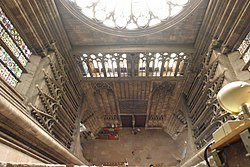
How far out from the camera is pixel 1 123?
10.5 feet

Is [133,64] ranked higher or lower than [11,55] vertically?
higher

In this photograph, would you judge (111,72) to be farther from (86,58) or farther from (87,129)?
(87,129)

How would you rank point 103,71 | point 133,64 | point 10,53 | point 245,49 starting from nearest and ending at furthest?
point 10,53 < point 245,49 < point 133,64 < point 103,71

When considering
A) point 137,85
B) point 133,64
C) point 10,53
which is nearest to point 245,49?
point 133,64

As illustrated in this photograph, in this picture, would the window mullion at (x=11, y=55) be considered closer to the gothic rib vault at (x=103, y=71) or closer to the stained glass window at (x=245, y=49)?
the gothic rib vault at (x=103, y=71)

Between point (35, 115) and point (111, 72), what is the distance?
4.00 meters

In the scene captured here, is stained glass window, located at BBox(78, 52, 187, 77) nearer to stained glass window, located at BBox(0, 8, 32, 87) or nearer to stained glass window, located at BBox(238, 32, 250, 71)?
stained glass window, located at BBox(238, 32, 250, 71)

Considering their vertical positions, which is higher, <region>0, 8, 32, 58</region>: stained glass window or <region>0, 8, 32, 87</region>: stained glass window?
<region>0, 8, 32, 58</region>: stained glass window

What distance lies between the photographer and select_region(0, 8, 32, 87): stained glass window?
173 inches

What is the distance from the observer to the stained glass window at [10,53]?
4.39 meters

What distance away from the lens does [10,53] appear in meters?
4.56

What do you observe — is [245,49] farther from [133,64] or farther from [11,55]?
[11,55]

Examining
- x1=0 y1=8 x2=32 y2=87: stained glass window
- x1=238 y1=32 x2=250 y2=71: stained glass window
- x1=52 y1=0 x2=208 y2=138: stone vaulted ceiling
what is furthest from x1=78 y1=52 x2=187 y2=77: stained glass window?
x1=0 y1=8 x2=32 y2=87: stained glass window

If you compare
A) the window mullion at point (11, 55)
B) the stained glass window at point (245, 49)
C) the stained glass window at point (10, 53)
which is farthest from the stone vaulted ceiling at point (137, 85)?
the window mullion at point (11, 55)
